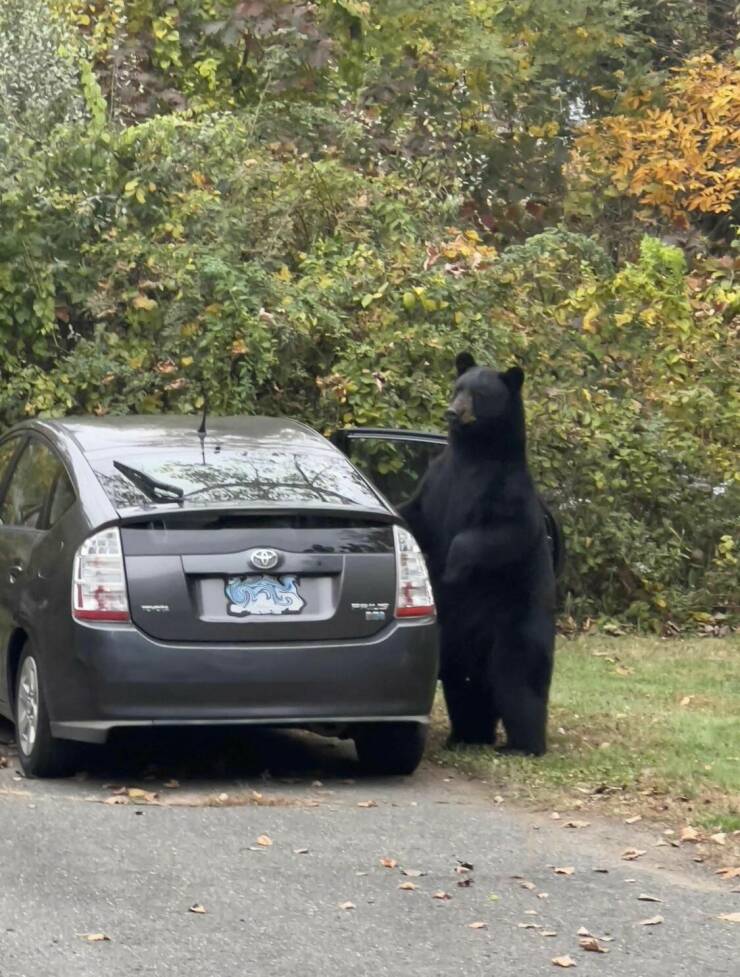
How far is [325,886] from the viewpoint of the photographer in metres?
6.58

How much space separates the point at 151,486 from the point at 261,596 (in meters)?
0.73

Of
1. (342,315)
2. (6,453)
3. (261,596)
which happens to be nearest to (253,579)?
(261,596)

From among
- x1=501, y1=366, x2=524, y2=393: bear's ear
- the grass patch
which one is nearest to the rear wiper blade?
x1=501, y1=366, x2=524, y2=393: bear's ear

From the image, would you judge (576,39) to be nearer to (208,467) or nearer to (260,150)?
(260,150)

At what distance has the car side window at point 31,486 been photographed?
9047 millimetres

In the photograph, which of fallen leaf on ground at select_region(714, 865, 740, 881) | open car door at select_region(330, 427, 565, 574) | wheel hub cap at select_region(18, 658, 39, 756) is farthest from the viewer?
open car door at select_region(330, 427, 565, 574)

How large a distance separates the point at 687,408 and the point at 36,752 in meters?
7.47

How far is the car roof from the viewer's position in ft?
29.5

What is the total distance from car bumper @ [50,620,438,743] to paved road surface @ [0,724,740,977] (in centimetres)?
33

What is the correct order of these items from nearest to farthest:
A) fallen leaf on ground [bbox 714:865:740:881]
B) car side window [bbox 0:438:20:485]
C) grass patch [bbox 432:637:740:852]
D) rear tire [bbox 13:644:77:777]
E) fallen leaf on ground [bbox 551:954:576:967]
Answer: fallen leaf on ground [bbox 551:954:576:967], fallen leaf on ground [bbox 714:865:740:881], grass patch [bbox 432:637:740:852], rear tire [bbox 13:644:77:777], car side window [bbox 0:438:20:485]

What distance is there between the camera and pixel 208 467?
874cm

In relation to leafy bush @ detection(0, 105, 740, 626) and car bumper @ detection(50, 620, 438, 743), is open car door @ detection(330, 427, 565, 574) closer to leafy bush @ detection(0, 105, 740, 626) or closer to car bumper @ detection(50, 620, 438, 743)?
leafy bush @ detection(0, 105, 740, 626)

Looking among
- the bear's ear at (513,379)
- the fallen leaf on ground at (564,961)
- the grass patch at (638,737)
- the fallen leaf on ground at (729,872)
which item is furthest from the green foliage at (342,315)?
the fallen leaf on ground at (564,961)

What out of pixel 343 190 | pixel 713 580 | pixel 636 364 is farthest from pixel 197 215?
pixel 713 580
